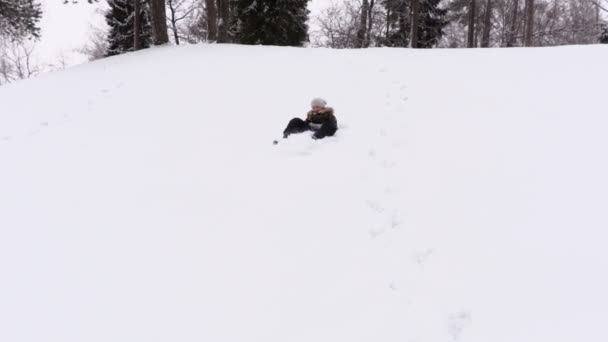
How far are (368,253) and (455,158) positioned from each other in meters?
1.91

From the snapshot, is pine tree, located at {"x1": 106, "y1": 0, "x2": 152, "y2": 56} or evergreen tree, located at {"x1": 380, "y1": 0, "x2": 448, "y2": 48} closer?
evergreen tree, located at {"x1": 380, "y1": 0, "x2": 448, "y2": 48}

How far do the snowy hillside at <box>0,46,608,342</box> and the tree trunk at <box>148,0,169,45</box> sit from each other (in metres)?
6.60

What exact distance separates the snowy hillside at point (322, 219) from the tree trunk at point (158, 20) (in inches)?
260

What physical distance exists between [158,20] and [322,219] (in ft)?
38.7

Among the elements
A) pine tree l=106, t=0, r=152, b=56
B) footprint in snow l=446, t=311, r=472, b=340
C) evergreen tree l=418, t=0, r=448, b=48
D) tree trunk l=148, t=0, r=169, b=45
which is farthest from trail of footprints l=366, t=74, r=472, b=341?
pine tree l=106, t=0, r=152, b=56

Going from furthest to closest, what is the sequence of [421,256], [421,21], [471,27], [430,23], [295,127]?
[430,23] < [421,21] < [471,27] < [295,127] < [421,256]

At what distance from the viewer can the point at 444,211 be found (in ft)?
12.1

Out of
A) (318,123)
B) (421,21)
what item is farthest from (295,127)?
(421,21)

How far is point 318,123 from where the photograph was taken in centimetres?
625

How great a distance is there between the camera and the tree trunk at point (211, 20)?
45.8 ft

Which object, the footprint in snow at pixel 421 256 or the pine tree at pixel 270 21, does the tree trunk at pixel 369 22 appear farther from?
the footprint in snow at pixel 421 256

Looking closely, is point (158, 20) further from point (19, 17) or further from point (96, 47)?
point (96, 47)

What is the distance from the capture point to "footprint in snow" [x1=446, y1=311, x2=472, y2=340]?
2.48m

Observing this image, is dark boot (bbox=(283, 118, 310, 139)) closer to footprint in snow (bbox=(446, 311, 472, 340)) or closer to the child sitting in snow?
the child sitting in snow
